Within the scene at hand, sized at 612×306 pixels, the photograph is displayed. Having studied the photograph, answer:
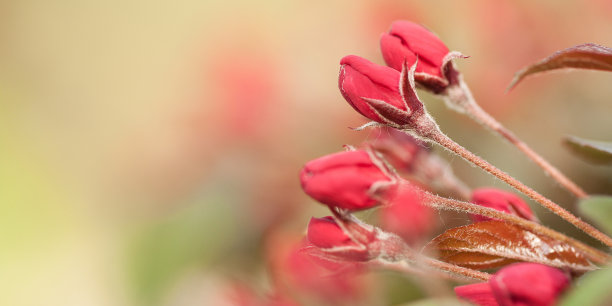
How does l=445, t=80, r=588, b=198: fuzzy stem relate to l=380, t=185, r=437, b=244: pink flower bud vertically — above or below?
above

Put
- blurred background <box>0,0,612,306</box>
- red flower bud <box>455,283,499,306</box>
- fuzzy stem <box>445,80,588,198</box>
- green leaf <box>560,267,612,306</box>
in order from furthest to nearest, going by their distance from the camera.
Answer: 1. blurred background <box>0,0,612,306</box>
2. fuzzy stem <box>445,80,588,198</box>
3. red flower bud <box>455,283,499,306</box>
4. green leaf <box>560,267,612,306</box>

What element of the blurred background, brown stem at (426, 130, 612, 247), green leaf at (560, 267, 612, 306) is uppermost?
green leaf at (560, 267, 612, 306)

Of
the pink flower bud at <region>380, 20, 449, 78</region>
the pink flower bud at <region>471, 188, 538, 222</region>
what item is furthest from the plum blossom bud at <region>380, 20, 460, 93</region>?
the pink flower bud at <region>471, 188, 538, 222</region>

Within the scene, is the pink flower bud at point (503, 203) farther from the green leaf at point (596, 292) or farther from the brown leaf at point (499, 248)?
the green leaf at point (596, 292)

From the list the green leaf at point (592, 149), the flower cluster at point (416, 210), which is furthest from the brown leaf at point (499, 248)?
the green leaf at point (592, 149)

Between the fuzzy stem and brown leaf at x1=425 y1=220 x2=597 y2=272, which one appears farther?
the fuzzy stem

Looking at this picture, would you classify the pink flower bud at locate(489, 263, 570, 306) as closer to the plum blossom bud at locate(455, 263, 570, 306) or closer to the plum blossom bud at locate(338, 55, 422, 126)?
the plum blossom bud at locate(455, 263, 570, 306)

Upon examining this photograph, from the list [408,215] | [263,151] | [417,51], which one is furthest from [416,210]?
[263,151]
